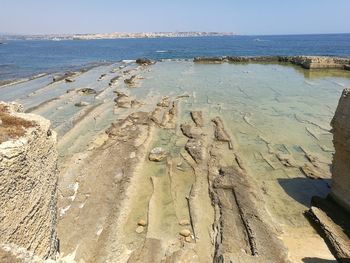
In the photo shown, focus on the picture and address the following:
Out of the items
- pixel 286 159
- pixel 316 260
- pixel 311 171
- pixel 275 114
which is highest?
pixel 316 260

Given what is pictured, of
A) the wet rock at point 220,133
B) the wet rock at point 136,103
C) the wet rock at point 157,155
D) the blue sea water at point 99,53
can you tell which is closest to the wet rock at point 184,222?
the wet rock at point 157,155

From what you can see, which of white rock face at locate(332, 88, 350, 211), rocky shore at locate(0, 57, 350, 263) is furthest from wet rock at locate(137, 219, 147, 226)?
white rock face at locate(332, 88, 350, 211)

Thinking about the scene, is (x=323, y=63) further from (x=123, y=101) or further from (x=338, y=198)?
(x=338, y=198)

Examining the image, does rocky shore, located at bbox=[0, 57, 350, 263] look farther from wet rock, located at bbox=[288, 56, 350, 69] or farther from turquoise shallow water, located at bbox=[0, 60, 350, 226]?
wet rock, located at bbox=[288, 56, 350, 69]

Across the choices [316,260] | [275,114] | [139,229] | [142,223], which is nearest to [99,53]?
[275,114]

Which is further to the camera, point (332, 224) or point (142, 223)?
point (142, 223)

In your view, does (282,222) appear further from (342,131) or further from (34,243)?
(34,243)
